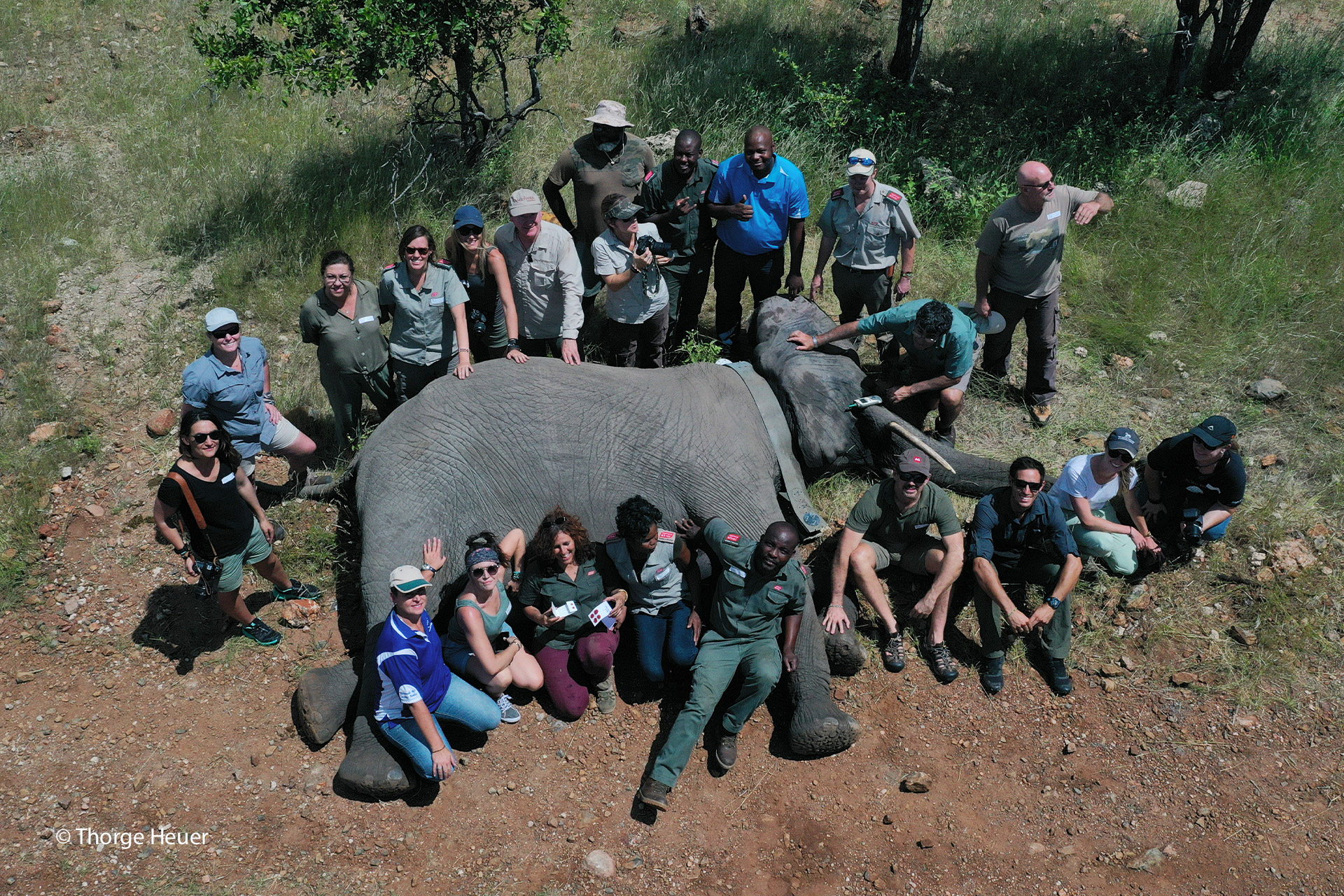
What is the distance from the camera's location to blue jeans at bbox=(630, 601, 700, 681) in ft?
18.2

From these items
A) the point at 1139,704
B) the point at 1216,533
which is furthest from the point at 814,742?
the point at 1216,533

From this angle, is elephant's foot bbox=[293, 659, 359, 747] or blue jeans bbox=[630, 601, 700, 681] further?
blue jeans bbox=[630, 601, 700, 681]

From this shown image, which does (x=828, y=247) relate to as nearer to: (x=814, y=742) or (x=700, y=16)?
(x=814, y=742)

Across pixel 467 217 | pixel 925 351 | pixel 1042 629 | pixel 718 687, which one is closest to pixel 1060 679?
pixel 1042 629

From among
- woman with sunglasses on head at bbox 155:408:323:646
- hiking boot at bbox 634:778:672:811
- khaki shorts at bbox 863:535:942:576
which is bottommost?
hiking boot at bbox 634:778:672:811

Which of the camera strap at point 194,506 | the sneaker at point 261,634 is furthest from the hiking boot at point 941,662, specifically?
the camera strap at point 194,506

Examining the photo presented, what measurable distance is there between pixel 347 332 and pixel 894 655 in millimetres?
3972

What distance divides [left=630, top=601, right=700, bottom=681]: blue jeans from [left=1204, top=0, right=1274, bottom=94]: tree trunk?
349 inches

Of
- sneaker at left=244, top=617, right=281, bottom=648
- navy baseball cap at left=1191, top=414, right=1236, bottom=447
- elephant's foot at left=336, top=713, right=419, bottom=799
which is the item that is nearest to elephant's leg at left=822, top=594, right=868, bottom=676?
navy baseball cap at left=1191, top=414, right=1236, bottom=447

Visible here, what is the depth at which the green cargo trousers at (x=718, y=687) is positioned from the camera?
5133mm

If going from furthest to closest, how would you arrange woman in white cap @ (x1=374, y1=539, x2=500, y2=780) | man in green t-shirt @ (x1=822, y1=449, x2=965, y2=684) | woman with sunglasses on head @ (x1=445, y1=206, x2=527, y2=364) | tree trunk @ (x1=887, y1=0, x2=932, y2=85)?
1. tree trunk @ (x1=887, y1=0, x2=932, y2=85)
2. woman with sunglasses on head @ (x1=445, y1=206, x2=527, y2=364)
3. man in green t-shirt @ (x1=822, y1=449, x2=965, y2=684)
4. woman in white cap @ (x1=374, y1=539, x2=500, y2=780)

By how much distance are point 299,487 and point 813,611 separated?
365cm

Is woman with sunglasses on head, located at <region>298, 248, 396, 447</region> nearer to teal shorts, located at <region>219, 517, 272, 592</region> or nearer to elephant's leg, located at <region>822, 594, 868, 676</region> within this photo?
teal shorts, located at <region>219, 517, 272, 592</region>

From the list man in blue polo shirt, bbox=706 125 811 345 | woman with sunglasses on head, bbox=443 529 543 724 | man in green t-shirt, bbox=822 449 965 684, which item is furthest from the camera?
man in blue polo shirt, bbox=706 125 811 345
